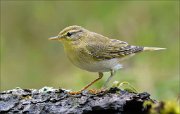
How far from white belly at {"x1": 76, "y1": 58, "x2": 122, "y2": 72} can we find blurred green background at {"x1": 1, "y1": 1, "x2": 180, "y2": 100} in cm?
117

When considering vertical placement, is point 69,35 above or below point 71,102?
above

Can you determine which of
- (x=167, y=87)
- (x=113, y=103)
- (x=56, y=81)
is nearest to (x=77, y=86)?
(x=167, y=87)

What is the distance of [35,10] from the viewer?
12.4 metres

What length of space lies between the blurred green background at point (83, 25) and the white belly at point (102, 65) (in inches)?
45.9

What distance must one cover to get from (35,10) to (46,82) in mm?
1714

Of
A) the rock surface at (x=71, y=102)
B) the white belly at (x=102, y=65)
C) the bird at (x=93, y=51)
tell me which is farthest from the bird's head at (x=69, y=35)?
the rock surface at (x=71, y=102)

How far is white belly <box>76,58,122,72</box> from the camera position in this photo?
25.0ft

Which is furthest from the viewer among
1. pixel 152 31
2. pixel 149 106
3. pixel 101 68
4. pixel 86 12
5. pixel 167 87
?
pixel 86 12

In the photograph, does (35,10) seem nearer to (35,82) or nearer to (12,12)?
(12,12)

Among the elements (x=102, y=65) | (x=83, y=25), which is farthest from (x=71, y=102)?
(x=83, y=25)

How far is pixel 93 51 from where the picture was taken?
7941 millimetres

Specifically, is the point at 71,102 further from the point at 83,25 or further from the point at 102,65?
the point at 83,25

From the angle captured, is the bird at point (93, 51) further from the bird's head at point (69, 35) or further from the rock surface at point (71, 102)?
the rock surface at point (71, 102)

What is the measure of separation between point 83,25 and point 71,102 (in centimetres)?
595
